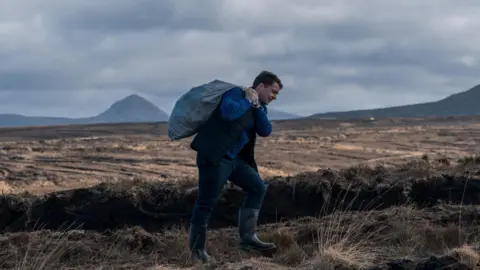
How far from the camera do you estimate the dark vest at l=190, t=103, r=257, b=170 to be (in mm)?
6973

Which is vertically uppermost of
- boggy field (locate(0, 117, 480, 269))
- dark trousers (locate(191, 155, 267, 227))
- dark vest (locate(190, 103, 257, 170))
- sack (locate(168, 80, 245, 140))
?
sack (locate(168, 80, 245, 140))

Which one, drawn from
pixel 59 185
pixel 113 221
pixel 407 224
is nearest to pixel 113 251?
pixel 407 224

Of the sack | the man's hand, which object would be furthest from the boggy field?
the man's hand

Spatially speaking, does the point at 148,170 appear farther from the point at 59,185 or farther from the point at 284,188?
the point at 284,188

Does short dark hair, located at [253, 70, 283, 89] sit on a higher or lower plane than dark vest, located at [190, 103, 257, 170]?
higher

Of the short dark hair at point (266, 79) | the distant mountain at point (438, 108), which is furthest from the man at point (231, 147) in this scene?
the distant mountain at point (438, 108)

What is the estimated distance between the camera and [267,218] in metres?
12.1

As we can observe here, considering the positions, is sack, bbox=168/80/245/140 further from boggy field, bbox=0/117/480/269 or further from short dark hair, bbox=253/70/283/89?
boggy field, bbox=0/117/480/269

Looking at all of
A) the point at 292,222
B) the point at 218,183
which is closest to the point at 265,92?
the point at 218,183

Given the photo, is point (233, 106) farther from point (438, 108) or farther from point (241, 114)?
point (438, 108)

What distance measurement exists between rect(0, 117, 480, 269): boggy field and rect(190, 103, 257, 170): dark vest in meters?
0.98

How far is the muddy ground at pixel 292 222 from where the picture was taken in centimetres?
691

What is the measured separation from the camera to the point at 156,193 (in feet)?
42.4

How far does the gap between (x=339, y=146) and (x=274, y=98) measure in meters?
27.9
